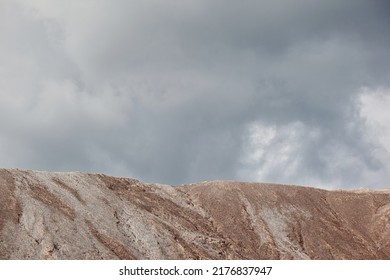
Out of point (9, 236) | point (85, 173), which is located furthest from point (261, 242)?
point (9, 236)

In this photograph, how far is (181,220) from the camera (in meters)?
74.4

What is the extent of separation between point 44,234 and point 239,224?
29.9m

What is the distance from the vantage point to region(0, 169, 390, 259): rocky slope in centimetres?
5916

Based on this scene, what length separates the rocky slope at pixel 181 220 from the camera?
2329 inches

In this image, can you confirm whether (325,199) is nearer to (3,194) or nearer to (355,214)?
(355,214)

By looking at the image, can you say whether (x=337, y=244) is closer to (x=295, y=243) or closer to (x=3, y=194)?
(x=295, y=243)

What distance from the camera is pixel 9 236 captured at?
5600 centimetres

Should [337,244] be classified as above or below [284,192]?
below

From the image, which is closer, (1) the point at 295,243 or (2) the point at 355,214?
(1) the point at 295,243

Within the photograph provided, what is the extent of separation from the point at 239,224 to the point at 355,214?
2174 cm
